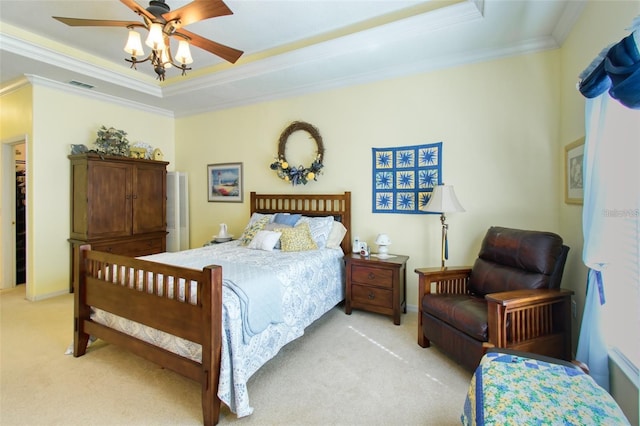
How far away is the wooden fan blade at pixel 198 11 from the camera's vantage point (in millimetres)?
1945

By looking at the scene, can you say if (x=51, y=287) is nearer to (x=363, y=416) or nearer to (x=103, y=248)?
(x=103, y=248)

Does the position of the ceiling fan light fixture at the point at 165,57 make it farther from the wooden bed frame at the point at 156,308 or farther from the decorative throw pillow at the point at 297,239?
the decorative throw pillow at the point at 297,239

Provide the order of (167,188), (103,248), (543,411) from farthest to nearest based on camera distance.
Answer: (167,188) → (103,248) → (543,411)

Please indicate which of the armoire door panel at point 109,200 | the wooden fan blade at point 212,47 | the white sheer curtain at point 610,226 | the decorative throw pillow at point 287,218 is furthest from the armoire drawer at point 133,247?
the white sheer curtain at point 610,226

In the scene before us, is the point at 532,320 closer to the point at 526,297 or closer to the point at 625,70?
the point at 526,297

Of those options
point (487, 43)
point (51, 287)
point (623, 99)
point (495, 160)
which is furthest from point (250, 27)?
point (51, 287)

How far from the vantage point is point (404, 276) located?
135 inches

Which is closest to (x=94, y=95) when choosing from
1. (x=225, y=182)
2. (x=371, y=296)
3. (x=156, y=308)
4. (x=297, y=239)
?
(x=225, y=182)

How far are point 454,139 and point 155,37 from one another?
2.86 metres

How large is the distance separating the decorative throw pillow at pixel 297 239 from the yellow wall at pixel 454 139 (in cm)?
71

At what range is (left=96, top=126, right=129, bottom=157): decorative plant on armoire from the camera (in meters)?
4.19

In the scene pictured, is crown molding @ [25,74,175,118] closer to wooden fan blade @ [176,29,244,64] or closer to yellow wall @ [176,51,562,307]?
yellow wall @ [176,51,562,307]

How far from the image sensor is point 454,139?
10.6 feet

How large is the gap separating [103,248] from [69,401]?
8.41 ft
